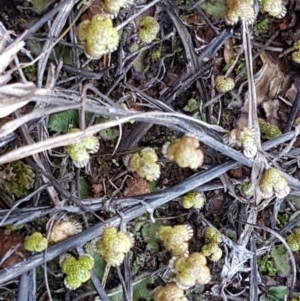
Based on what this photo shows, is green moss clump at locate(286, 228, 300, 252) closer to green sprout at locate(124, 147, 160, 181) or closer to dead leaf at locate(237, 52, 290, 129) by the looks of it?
dead leaf at locate(237, 52, 290, 129)

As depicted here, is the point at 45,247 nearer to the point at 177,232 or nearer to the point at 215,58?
the point at 177,232

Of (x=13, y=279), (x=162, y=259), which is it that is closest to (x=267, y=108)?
(x=162, y=259)

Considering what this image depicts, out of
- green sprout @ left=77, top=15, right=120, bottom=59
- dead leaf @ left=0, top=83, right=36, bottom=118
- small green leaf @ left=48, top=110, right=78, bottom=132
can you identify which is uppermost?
green sprout @ left=77, top=15, right=120, bottom=59

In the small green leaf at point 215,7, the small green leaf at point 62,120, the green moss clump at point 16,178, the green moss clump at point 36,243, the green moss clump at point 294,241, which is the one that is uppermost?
the small green leaf at point 215,7

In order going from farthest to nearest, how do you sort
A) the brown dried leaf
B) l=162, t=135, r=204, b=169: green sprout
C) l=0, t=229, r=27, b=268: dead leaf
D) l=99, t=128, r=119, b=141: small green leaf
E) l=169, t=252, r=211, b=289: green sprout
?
1. the brown dried leaf
2. l=99, t=128, r=119, b=141: small green leaf
3. l=0, t=229, r=27, b=268: dead leaf
4. l=169, t=252, r=211, b=289: green sprout
5. l=162, t=135, r=204, b=169: green sprout

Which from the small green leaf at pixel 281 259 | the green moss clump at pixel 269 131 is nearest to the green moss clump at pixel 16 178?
the green moss clump at pixel 269 131

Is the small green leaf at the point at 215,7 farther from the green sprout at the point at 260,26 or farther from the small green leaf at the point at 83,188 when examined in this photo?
the small green leaf at the point at 83,188

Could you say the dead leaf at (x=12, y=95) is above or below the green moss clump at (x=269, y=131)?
above

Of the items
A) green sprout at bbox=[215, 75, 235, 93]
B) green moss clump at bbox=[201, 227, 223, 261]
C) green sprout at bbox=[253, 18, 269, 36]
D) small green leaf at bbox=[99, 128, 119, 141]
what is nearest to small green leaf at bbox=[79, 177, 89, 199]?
small green leaf at bbox=[99, 128, 119, 141]
